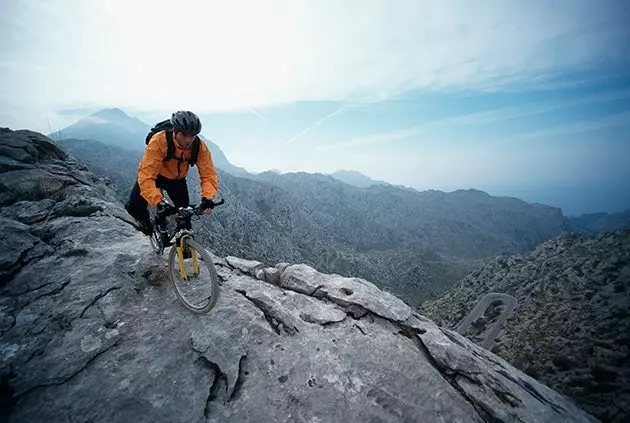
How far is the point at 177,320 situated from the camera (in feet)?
22.5

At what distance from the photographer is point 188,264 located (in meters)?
8.39

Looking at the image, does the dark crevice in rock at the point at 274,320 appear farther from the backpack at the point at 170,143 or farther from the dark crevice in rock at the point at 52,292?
the dark crevice in rock at the point at 52,292

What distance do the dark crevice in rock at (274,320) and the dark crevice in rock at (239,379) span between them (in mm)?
1178

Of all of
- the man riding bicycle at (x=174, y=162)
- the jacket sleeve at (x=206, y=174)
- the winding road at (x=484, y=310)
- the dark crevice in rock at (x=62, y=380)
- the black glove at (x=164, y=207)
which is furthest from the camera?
the winding road at (x=484, y=310)

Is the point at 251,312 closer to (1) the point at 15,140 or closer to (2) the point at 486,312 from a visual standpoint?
(1) the point at 15,140

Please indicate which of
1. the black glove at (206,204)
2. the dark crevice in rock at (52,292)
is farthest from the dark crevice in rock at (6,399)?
the black glove at (206,204)

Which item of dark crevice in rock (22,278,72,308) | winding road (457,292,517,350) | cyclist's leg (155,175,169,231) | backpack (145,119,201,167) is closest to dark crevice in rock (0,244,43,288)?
dark crevice in rock (22,278,72,308)

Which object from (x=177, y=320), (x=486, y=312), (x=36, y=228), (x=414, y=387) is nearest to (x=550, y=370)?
(x=486, y=312)

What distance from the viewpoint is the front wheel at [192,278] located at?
693 centimetres

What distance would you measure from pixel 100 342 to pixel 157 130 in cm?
556

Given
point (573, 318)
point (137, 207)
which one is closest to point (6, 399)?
point (137, 207)

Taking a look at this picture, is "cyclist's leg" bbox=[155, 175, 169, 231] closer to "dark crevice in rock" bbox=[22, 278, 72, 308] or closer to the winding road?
"dark crevice in rock" bbox=[22, 278, 72, 308]

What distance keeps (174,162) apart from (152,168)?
80cm

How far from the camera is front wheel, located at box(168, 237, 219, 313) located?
6930 mm
